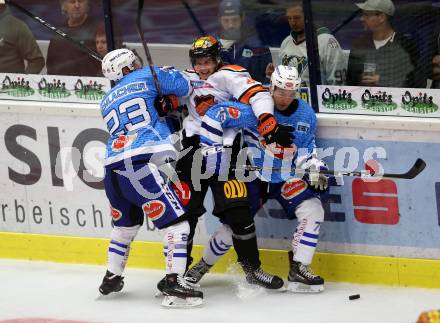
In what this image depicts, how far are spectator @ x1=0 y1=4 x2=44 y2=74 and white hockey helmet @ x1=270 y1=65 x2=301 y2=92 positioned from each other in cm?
165

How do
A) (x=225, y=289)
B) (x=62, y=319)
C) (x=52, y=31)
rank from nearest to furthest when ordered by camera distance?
1. (x=62, y=319)
2. (x=225, y=289)
3. (x=52, y=31)

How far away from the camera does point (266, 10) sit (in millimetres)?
6594

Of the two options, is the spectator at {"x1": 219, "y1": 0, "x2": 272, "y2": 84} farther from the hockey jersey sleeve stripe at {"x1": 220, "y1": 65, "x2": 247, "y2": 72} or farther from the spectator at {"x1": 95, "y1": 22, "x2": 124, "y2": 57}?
the spectator at {"x1": 95, "y1": 22, "x2": 124, "y2": 57}

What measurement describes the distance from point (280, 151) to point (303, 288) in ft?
2.52

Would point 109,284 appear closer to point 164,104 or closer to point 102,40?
point 164,104

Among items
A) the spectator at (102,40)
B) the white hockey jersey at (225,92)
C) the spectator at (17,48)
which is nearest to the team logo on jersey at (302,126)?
the white hockey jersey at (225,92)

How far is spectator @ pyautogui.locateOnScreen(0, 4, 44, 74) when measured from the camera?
7.25 metres

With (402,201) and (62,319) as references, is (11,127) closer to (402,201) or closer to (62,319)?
(62,319)

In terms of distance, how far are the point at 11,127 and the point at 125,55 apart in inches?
48.8

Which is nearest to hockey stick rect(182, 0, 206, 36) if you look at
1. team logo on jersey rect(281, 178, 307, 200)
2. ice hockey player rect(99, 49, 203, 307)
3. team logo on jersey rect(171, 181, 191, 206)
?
ice hockey player rect(99, 49, 203, 307)

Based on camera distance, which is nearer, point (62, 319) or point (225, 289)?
point (62, 319)

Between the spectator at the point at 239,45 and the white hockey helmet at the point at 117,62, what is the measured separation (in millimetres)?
556

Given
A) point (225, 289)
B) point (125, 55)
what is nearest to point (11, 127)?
point (125, 55)

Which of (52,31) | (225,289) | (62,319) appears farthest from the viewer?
(52,31)
